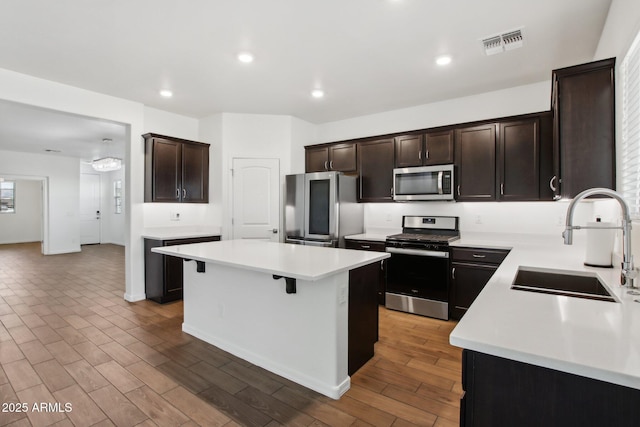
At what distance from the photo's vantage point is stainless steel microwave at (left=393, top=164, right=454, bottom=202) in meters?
3.73

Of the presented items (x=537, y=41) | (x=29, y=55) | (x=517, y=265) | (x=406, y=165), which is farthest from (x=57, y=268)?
(x=537, y=41)

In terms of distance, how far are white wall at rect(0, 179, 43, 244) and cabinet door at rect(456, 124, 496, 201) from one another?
12026 millimetres

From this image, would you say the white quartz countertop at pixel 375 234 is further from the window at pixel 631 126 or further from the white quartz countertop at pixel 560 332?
the white quartz countertop at pixel 560 332

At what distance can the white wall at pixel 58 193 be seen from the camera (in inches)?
306

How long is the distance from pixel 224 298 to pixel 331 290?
1.18 meters

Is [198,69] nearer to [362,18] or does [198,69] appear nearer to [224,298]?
[362,18]

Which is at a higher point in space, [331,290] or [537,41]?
[537,41]

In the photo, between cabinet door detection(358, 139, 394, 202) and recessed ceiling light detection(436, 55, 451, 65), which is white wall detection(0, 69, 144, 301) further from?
recessed ceiling light detection(436, 55, 451, 65)

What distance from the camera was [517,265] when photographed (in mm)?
1954

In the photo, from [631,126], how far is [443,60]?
170 centimetres

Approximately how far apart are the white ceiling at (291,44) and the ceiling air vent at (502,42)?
82 mm

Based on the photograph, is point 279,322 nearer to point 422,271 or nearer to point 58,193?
point 422,271

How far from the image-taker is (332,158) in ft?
15.6

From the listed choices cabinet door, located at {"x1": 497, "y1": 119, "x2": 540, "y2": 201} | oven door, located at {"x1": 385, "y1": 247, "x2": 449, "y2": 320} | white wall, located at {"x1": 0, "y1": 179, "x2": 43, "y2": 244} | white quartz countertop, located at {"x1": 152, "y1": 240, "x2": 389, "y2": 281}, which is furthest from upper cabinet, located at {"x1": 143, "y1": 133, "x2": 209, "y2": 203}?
white wall, located at {"x1": 0, "y1": 179, "x2": 43, "y2": 244}
